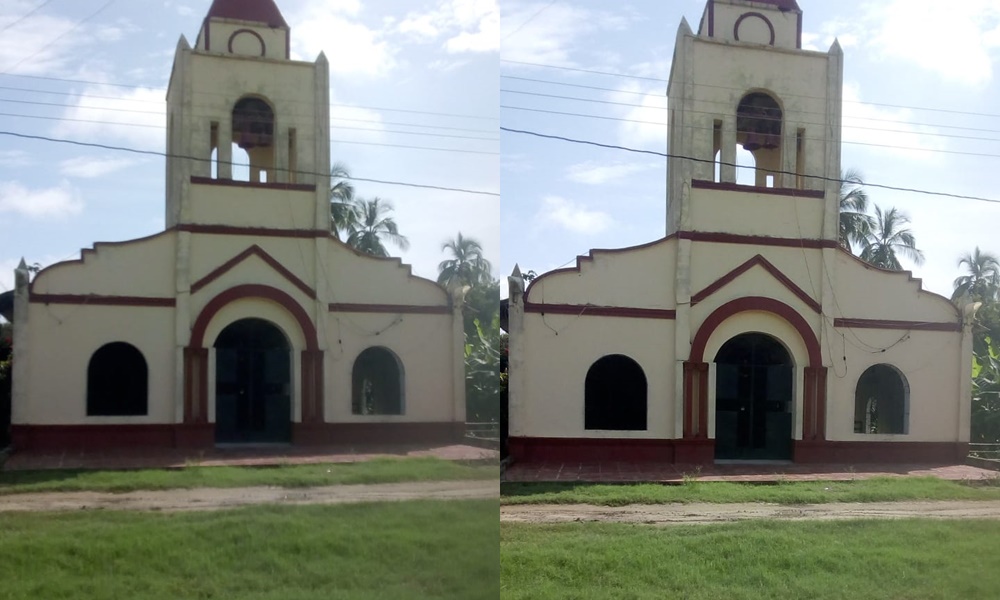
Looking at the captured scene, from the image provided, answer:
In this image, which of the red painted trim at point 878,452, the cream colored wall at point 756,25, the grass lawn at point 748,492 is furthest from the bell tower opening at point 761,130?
the grass lawn at point 748,492

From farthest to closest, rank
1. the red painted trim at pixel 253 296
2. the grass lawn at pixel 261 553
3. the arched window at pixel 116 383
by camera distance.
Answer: the red painted trim at pixel 253 296, the arched window at pixel 116 383, the grass lawn at pixel 261 553

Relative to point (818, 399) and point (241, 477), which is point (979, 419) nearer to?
point (818, 399)

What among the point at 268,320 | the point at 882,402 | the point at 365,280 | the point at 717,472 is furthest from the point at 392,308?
the point at 882,402

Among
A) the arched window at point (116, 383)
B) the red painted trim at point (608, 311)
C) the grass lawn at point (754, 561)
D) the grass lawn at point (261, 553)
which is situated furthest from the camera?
the red painted trim at point (608, 311)

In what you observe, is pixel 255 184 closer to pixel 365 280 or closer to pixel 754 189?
pixel 365 280

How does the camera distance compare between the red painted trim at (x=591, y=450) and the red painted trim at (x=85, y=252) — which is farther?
the red painted trim at (x=591, y=450)

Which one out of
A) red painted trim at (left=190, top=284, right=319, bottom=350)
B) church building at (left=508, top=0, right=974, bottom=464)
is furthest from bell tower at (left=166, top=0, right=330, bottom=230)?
church building at (left=508, top=0, right=974, bottom=464)

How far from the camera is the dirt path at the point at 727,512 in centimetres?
386

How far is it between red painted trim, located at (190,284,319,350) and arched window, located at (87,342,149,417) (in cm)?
17

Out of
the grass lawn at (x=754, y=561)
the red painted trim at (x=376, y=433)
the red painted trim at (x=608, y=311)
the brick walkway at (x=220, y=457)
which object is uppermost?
the red painted trim at (x=608, y=311)

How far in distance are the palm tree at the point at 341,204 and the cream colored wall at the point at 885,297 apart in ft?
7.02

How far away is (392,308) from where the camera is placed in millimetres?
2969

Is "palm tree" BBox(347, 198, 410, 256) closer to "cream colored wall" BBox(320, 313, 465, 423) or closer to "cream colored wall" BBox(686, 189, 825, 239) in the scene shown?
"cream colored wall" BBox(320, 313, 465, 423)

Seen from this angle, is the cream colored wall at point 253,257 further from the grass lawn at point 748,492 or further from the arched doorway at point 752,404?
the arched doorway at point 752,404
